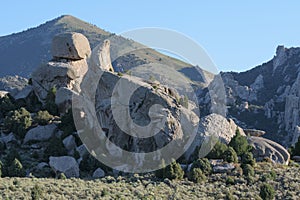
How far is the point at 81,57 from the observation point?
60.9 meters

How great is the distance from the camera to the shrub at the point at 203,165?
41.5m

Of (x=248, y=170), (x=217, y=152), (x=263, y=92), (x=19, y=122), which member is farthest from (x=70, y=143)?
(x=263, y=92)

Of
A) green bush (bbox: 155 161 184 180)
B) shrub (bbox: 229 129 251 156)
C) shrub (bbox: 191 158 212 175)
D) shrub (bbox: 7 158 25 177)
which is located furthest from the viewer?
shrub (bbox: 229 129 251 156)

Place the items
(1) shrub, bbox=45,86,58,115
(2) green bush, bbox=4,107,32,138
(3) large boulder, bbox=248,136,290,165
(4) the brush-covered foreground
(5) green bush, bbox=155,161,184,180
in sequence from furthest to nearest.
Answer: (1) shrub, bbox=45,86,58,115 → (2) green bush, bbox=4,107,32,138 → (3) large boulder, bbox=248,136,290,165 → (5) green bush, bbox=155,161,184,180 → (4) the brush-covered foreground

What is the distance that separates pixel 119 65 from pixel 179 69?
109 ft

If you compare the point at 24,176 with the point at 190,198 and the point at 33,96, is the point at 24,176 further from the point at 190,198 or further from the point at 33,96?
the point at 33,96

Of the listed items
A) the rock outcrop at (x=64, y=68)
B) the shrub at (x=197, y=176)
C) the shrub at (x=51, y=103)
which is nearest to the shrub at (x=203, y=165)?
the shrub at (x=197, y=176)

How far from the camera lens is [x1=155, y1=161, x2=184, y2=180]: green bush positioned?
41.0 metres

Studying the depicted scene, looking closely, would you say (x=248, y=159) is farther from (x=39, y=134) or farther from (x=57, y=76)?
(x=57, y=76)

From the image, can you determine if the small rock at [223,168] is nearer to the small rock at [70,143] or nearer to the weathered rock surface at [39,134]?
the small rock at [70,143]

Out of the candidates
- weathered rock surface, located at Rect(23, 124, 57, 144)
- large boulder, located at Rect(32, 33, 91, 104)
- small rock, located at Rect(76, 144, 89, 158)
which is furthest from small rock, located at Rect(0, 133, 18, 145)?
small rock, located at Rect(76, 144, 89, 158)

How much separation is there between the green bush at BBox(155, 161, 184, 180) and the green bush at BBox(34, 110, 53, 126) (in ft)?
55.1

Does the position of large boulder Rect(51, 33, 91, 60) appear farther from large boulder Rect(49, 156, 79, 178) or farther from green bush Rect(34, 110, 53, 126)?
large boulder Rect(49, 156, 79, 178)

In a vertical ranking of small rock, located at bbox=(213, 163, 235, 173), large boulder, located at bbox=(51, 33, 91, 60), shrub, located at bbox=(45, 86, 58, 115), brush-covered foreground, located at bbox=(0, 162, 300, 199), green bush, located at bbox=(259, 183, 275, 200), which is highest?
large boulder, located at bbox=(51, 33, 91, 60)
